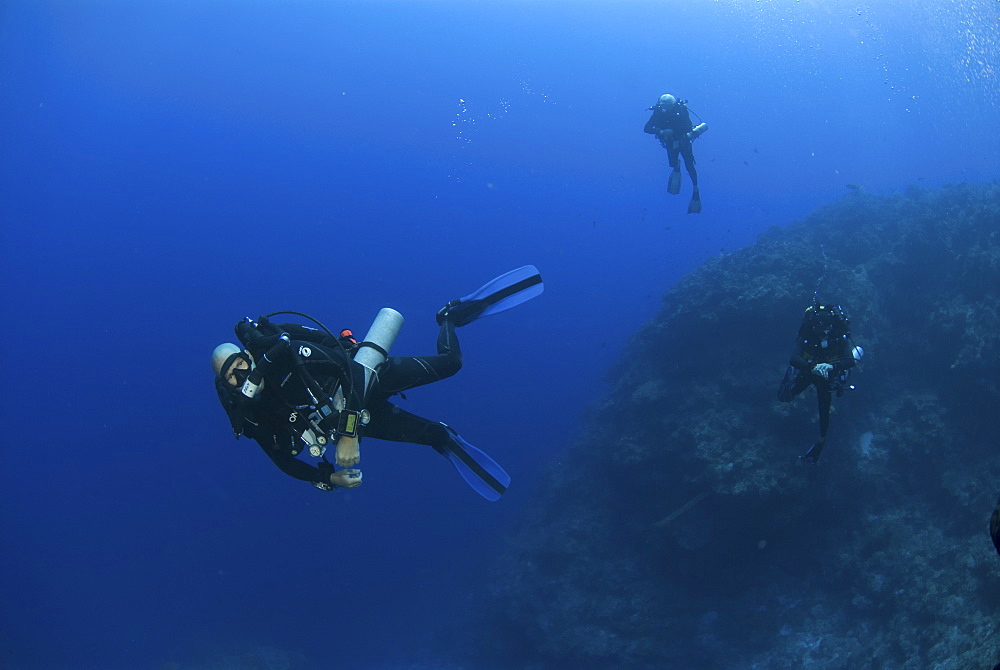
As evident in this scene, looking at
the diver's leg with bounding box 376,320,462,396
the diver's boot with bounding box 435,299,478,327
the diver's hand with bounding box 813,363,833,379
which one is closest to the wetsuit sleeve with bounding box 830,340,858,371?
the diver's hand with bounding box 813,363,833,379

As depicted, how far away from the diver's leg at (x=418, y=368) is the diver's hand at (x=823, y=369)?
4642mm

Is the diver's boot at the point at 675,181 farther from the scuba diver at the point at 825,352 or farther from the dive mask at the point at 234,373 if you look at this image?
the dive mask at the point at 234,373

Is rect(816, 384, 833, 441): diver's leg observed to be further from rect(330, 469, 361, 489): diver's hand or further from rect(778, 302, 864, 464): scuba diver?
rect(330, 469, 361, 489): diver's hand

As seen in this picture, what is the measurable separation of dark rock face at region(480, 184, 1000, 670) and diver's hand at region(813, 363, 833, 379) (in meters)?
4.45

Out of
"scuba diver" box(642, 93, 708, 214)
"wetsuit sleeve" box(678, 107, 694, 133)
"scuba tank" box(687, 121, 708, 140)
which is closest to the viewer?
"scuba tank" box(687, 121, 708, 140)

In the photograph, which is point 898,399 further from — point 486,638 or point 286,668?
point 286,668

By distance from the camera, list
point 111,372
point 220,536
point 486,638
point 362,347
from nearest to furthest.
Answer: point 362,347 → point 486,638 → point 220,536 → point 111,372

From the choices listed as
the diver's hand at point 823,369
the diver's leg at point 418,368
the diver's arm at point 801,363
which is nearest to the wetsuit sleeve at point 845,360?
the diver's hand at point 823,369

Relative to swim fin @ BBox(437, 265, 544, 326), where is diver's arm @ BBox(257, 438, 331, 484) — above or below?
below

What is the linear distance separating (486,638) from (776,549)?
11.6 m

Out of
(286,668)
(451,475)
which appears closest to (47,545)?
(451,475)

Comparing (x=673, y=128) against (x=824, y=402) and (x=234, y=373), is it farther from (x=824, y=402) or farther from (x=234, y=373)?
(x=234, y=373)

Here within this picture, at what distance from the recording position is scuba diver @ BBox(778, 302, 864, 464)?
6.72m

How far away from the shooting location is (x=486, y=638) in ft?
62.7
